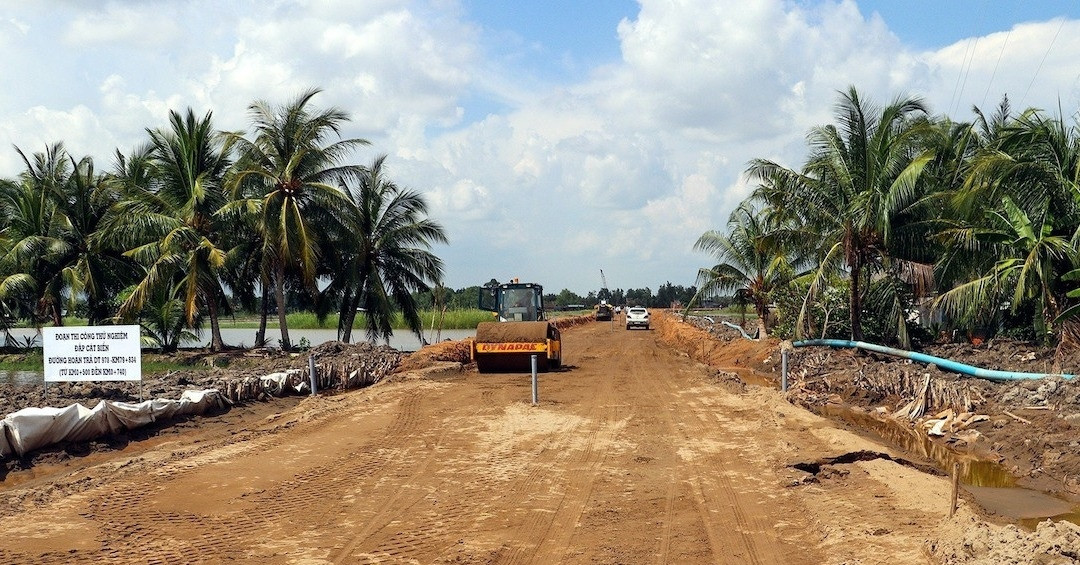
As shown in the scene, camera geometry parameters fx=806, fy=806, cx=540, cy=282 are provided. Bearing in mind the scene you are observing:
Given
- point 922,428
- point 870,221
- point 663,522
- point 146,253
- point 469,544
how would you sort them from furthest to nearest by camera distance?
point 146,253, point 870,221, point 922,428, point 663,522, point 469,544

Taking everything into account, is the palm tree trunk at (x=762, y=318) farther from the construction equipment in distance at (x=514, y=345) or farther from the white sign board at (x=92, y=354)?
the white sign board at (x=92, y=354)

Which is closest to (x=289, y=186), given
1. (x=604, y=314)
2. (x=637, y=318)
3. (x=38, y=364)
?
(x=38, y=364)

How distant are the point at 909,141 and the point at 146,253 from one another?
996 inches

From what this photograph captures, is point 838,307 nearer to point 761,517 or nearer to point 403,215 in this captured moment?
point 403,215

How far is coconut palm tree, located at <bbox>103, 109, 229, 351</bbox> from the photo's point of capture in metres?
27.9

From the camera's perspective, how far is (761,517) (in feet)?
25.5

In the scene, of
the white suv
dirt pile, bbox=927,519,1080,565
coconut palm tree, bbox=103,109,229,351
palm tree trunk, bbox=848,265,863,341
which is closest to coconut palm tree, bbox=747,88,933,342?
palm tree trunk, bbox=848,265,863,341

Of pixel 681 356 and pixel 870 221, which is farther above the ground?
pixel 870 221

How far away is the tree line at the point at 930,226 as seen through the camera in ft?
56.9

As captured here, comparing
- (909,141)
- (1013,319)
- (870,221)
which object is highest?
(909,141)

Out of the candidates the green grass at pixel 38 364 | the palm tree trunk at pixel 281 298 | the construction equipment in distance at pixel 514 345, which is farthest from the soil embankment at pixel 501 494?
the palm tree trunk at pixel 281 298

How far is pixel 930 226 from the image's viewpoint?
70.2 feet

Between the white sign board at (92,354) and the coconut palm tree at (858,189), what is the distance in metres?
16.6

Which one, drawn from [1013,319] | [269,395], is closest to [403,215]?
[269,395]
